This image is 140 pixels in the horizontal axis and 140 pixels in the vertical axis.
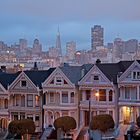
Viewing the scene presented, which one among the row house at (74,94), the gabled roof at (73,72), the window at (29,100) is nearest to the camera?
the row house at (74,94)

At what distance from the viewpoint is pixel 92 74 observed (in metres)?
51.3

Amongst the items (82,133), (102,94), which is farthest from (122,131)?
(102,94)

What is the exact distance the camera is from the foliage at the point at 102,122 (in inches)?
1829

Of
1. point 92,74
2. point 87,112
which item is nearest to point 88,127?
point 87,112

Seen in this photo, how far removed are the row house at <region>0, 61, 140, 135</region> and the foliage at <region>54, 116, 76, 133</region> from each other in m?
2.92

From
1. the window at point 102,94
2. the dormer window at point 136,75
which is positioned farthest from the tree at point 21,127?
the dormer window at point 136,75

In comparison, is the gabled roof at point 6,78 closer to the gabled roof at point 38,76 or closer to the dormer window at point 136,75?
the gabled roof at point 38,76

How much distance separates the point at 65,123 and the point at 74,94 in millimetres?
4600

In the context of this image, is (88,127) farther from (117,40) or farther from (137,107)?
(117,40)

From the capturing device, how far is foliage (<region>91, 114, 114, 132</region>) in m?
46.5

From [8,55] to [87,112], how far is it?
340ft

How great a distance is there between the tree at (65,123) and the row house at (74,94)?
9.30 feet

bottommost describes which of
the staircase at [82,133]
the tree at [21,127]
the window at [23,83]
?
the staircase at [82,133]

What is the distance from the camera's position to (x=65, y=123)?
158 ft
